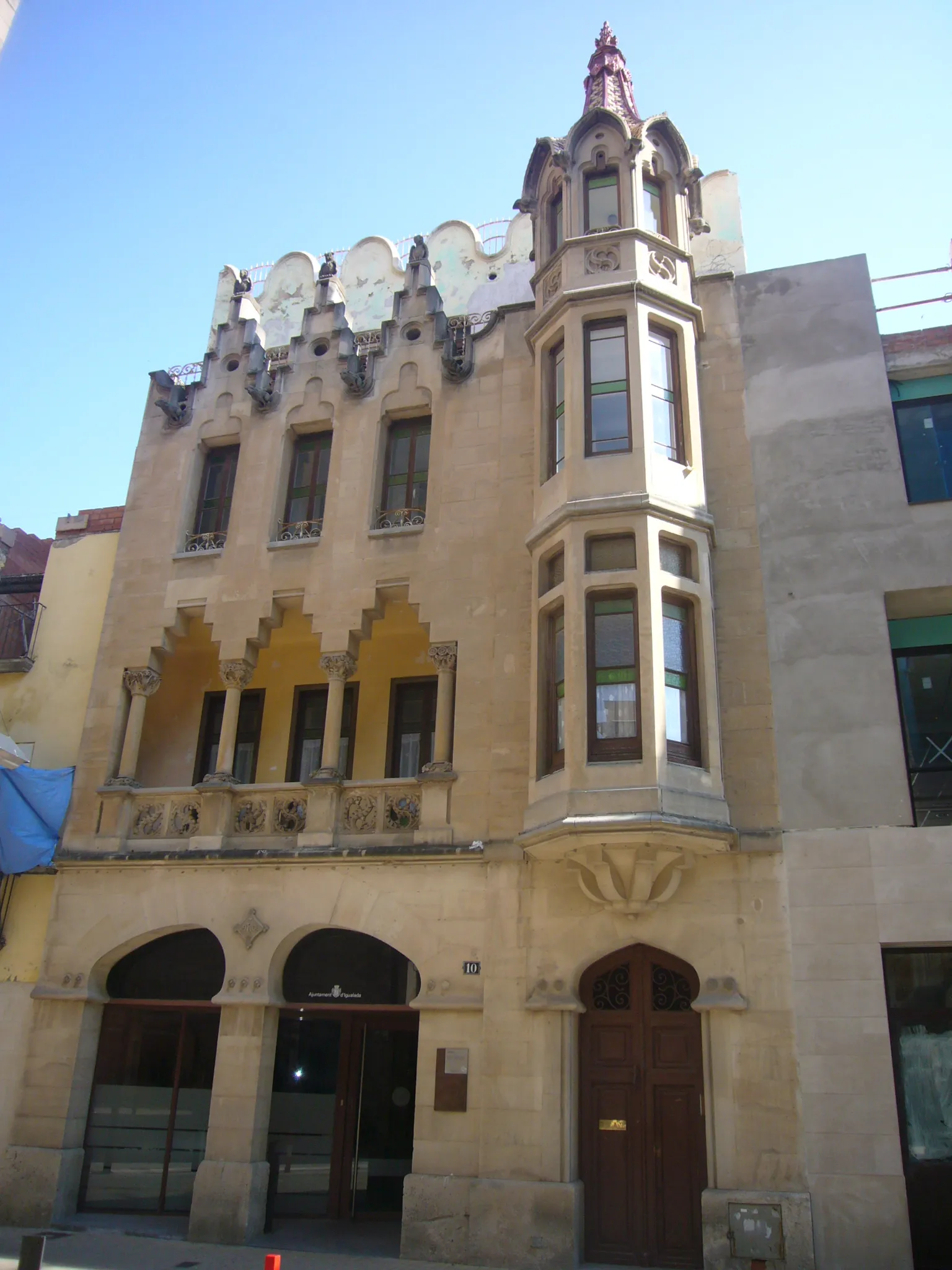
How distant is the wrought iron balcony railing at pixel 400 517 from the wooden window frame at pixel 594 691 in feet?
14.6

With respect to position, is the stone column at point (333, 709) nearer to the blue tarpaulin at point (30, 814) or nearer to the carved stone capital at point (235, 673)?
the carved stone capital at point (235, 673)

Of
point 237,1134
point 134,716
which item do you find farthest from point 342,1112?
point 134,716

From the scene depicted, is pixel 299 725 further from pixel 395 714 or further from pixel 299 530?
pixel 299 530

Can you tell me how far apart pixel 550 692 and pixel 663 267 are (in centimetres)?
764

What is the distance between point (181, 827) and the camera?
17.1m

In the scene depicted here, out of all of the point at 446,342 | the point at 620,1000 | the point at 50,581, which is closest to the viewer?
the point at 620,1000

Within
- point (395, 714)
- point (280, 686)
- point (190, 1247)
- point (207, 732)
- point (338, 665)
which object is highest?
point (280, 686)

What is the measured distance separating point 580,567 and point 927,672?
5479 millimetres

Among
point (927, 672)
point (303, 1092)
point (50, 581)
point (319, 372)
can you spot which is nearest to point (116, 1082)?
point (303, 1092)

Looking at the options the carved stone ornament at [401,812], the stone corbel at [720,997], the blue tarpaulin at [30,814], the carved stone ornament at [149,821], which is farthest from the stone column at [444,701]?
the blue tarpaulin at [30,814]

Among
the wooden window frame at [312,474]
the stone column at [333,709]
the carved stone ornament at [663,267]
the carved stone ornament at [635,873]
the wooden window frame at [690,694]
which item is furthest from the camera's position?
the wooden window frame at [312,474]

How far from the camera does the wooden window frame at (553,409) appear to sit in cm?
1673

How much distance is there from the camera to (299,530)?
61.8 ft

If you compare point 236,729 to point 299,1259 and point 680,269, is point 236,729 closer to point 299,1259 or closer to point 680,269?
point 299,1259
